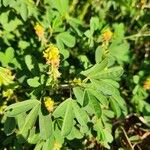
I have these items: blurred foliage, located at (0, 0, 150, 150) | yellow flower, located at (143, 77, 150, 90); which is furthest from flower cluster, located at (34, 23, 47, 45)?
yellow flower, located at (143, 77, 150, 90)

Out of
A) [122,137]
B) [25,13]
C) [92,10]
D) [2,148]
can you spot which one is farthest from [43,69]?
[92,10]

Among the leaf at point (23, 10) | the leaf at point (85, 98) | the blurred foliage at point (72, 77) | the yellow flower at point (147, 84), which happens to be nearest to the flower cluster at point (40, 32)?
the blurred foliage at point (72, 77)

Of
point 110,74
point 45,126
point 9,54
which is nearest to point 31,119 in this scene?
point 45,126

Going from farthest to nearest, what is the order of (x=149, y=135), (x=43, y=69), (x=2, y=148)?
(x=149, y=135)
(x=2, y=148)
(x=43, y=69)

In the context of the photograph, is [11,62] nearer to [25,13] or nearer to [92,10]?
[25,13]

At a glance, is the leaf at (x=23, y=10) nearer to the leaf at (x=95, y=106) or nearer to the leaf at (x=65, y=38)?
the leaf at (x=65, y=38)

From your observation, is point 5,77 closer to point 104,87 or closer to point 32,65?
point 32,65
